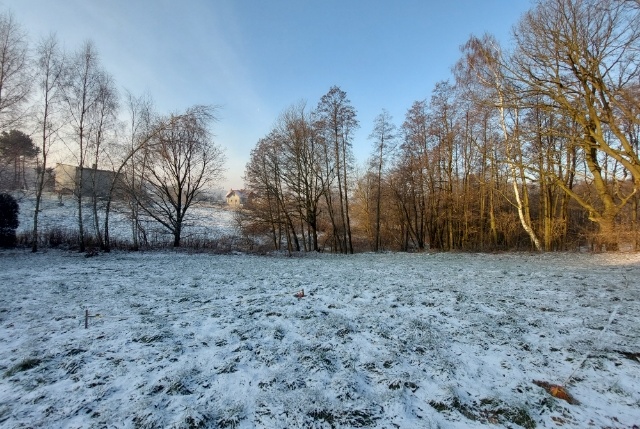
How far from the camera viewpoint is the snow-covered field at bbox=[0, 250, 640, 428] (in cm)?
233

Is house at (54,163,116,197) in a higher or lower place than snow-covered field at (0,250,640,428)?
higher

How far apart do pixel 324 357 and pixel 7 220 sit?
1708 cm

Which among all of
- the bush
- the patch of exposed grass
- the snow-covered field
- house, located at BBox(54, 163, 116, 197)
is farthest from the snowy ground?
the patch of exposed grass

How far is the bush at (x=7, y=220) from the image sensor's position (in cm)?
1234

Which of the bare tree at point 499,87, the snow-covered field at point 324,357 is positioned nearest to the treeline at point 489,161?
the bare tree at point 499,87

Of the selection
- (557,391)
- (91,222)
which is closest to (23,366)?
(557,391)

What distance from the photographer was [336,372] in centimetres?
294

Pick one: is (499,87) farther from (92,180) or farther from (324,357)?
(92,180)

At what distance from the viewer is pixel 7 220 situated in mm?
12453

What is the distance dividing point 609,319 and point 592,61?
9669 mm

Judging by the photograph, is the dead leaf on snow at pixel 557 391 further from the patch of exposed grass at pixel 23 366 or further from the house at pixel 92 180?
the house at pixel 92 180

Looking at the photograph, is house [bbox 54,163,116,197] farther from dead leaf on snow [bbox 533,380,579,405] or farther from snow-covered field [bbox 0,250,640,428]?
dead leaf on snow [bbox 533,380,579,405]

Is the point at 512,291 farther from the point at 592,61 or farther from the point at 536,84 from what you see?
the point at 592,61

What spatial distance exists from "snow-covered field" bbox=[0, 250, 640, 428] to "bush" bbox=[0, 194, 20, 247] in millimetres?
9879
